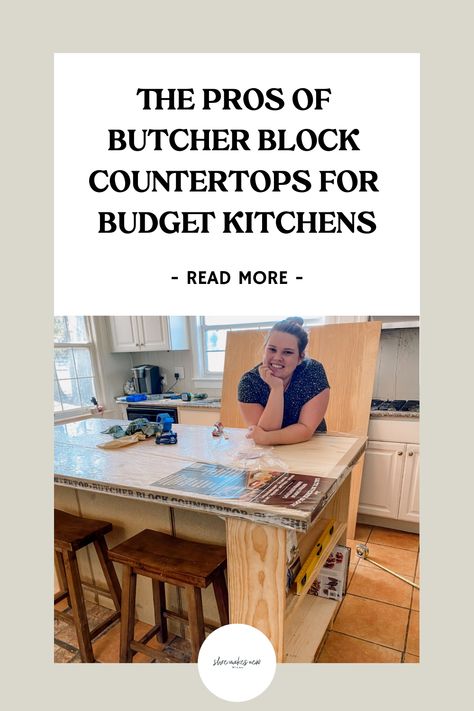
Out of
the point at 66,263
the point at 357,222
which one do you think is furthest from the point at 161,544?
the point at 357,222

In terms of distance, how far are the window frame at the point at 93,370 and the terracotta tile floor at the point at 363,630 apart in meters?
0.97

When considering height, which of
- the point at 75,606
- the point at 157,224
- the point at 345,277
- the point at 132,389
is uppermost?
the point at 157,224

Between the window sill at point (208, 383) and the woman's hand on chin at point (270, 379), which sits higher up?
the woman's hand on chin at point (270, 379)

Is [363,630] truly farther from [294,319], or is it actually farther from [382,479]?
[294,319]

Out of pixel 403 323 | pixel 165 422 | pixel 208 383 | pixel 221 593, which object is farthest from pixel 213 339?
pixel 221 593

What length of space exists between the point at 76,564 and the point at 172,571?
1.51 feet

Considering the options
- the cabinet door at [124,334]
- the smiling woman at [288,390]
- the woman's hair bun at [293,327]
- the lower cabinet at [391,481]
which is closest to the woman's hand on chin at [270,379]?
the smiling woman at [288,390]

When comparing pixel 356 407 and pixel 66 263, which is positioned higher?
pixel 66 263

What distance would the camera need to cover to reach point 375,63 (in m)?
0.95

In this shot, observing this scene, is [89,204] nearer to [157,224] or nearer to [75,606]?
[157,224]

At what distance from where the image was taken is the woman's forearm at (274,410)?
48.6 inches

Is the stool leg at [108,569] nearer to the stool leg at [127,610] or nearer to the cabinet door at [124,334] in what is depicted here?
the stool leg at [127,610]

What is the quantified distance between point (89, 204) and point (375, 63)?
3.18 feet

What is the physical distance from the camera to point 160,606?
129 cm
